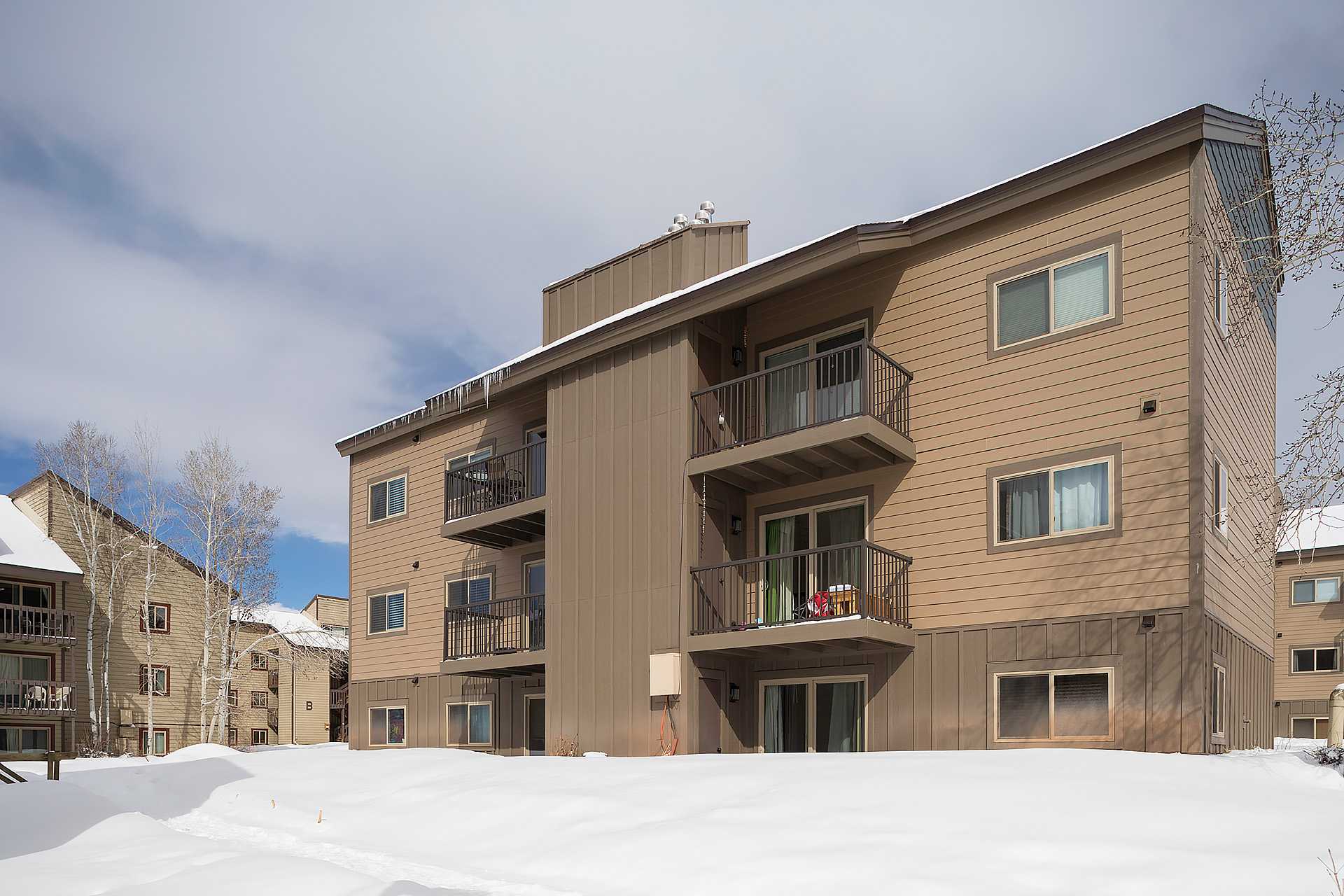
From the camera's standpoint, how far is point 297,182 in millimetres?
27188

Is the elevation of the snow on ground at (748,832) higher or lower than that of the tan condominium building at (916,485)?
lower

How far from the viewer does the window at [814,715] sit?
572 inches

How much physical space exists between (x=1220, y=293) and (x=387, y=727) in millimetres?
17862

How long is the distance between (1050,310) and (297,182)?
20873 mm

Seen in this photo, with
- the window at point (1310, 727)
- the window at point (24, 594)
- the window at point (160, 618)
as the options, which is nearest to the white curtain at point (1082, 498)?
the window at point (1310, 727)

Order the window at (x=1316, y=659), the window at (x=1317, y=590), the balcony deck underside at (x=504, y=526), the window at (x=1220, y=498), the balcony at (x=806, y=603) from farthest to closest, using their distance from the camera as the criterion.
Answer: the window at (x=1317, y=590) → the window at (x=1316, y=659) → the balcony deck underside at (x=504, y=526) → the balcony at (x=806, y=603) → the window at (x=1220, y=498)

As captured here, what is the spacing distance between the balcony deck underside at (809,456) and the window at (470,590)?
6.67 metres

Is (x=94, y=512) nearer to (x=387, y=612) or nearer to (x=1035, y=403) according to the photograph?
(x=387, y=612)

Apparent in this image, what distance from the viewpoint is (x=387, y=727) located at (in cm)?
2223

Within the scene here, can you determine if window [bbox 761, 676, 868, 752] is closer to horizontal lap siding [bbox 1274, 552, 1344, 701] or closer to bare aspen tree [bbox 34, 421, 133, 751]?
horizontal lap siding [bbox 1274, 552, 1344, 701]

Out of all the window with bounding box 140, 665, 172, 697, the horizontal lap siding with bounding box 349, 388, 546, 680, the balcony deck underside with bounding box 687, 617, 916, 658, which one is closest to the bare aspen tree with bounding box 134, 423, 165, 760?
the window with bounding box 140, 665, 172, 697

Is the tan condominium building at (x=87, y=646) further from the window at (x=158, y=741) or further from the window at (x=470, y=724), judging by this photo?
the window at (x=470, y=724)

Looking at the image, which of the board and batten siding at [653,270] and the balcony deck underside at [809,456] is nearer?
the balcony deck underside at [809,456]

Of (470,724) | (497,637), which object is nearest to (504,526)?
(497,637)
